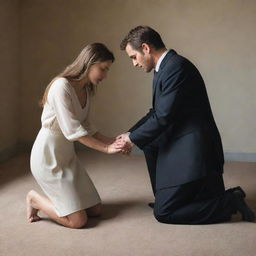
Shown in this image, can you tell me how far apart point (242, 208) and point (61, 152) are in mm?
1053

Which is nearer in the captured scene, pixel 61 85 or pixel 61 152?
pixel 61 85

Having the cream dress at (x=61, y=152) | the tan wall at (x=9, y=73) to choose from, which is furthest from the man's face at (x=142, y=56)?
the tan wall at (x=9, y=73)

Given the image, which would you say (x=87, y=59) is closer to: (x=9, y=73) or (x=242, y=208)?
(x=242, y=208)

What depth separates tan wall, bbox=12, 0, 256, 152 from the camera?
13.5 ft

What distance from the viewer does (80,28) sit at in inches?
170

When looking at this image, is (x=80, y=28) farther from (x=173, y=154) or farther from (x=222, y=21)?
(x=173, y=154)

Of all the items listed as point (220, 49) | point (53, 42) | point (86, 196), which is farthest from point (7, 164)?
point (220, 49)

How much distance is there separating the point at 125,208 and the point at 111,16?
6.57 feet

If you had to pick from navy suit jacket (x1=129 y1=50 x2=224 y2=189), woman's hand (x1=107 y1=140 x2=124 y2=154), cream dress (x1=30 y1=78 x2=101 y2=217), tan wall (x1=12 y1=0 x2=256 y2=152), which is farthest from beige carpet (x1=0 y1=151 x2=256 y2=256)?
tan wall (x1=12 y1=0 x2=256 y2=152)

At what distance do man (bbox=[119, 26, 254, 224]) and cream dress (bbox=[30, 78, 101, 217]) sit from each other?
0.33 m

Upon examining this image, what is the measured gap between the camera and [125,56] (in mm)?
4312

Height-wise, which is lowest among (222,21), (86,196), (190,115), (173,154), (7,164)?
(7,164)

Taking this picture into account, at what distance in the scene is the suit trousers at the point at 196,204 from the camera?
262cm

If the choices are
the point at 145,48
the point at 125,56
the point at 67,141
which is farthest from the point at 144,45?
the point at 125,56
